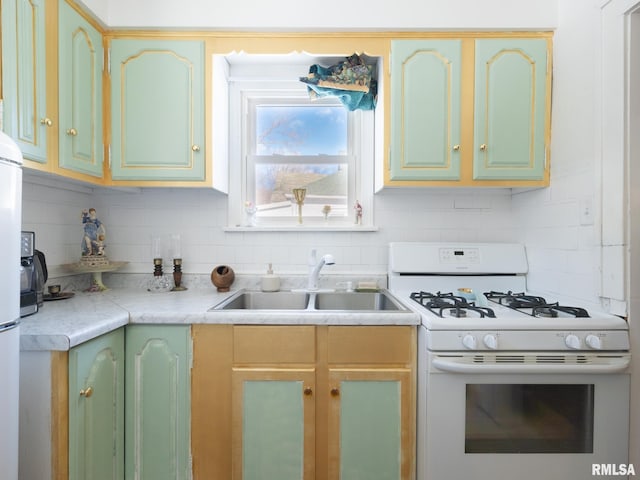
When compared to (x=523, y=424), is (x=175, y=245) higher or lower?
higher

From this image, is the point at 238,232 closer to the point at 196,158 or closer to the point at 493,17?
the point at 196,158

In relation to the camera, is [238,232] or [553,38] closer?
[553,38]

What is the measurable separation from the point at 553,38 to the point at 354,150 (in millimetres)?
1166

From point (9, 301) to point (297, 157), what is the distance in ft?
5.43

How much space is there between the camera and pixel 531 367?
4.56 feet

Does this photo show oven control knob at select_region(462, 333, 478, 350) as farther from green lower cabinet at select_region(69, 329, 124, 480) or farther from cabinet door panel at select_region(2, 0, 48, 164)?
cabinet door panel at select_region(2, 0, 48, 164)

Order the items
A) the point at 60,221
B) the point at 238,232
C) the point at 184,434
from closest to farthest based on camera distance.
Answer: the point at 184,434
the point at 60,221
the point at 238,232

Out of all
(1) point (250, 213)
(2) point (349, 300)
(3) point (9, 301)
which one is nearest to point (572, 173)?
(2) point (349, 300)

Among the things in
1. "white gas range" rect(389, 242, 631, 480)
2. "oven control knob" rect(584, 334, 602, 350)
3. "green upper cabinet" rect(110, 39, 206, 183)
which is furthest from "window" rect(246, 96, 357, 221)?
"oven control knob" rect(584, 334, 602, 350)

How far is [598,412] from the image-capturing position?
1.42 meters

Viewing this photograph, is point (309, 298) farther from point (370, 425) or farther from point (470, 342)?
point (470, 342)

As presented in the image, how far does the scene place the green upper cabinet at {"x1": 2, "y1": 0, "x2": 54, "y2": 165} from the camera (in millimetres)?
1295

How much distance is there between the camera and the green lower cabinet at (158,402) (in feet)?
5.06

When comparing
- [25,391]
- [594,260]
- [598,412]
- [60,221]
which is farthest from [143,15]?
[598,412]
